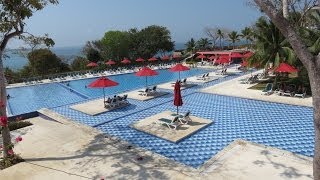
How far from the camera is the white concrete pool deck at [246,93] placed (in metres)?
19.4

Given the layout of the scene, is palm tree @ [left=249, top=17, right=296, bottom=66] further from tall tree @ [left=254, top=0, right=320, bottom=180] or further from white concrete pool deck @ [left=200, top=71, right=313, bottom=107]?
tall tree @ [left=254, top=0, right=320, bottom=180]

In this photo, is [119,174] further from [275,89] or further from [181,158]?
[275,89]

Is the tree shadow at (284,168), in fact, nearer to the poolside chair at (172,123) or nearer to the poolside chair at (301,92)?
the poolside chair at (172,123)

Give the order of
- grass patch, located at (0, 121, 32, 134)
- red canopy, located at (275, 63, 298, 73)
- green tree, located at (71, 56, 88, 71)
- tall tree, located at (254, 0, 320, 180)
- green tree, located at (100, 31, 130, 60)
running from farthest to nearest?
green tree, located at (100, 31, 130, 60)
green tree, located at (71, 56, 88, 71)
red canopy, located at (275, 63, 298, 73)
grass patch, located at (0, 121, 32, 134)
tall tree, located at (254, 0, 320, 180)

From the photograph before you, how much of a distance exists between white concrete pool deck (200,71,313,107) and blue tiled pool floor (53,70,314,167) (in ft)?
2.19

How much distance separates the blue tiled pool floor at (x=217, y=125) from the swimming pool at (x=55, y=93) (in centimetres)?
428

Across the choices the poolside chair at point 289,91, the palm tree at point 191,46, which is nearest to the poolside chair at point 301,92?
the poolside chair at point 289,91

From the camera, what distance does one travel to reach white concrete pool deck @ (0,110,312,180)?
973cm

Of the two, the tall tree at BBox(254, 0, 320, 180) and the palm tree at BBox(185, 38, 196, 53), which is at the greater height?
the palm tree at BBox(185, 38, 196, 53)

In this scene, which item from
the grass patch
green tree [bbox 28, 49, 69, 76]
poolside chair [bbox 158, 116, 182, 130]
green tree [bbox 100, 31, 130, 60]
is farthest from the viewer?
green tree [bbox 100, 31, 130, 60]

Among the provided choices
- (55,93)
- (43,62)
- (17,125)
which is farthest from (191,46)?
(17,125)

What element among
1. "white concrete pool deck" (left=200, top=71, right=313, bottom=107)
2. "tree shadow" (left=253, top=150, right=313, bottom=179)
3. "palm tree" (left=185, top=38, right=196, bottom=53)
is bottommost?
"tree shadow" (left=253, top=150, right=313, bottom=179)

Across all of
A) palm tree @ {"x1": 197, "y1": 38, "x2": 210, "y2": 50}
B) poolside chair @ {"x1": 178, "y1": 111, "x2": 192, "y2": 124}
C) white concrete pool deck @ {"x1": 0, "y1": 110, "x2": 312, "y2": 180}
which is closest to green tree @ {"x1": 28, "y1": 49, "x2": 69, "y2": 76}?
white concrete pool deck @ {"x1": 0, "y1": 110, "x2": 312, "y2": 180}

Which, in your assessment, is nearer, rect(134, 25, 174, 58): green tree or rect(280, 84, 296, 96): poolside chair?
rect(280, 84, 296, 96): poolside chair
